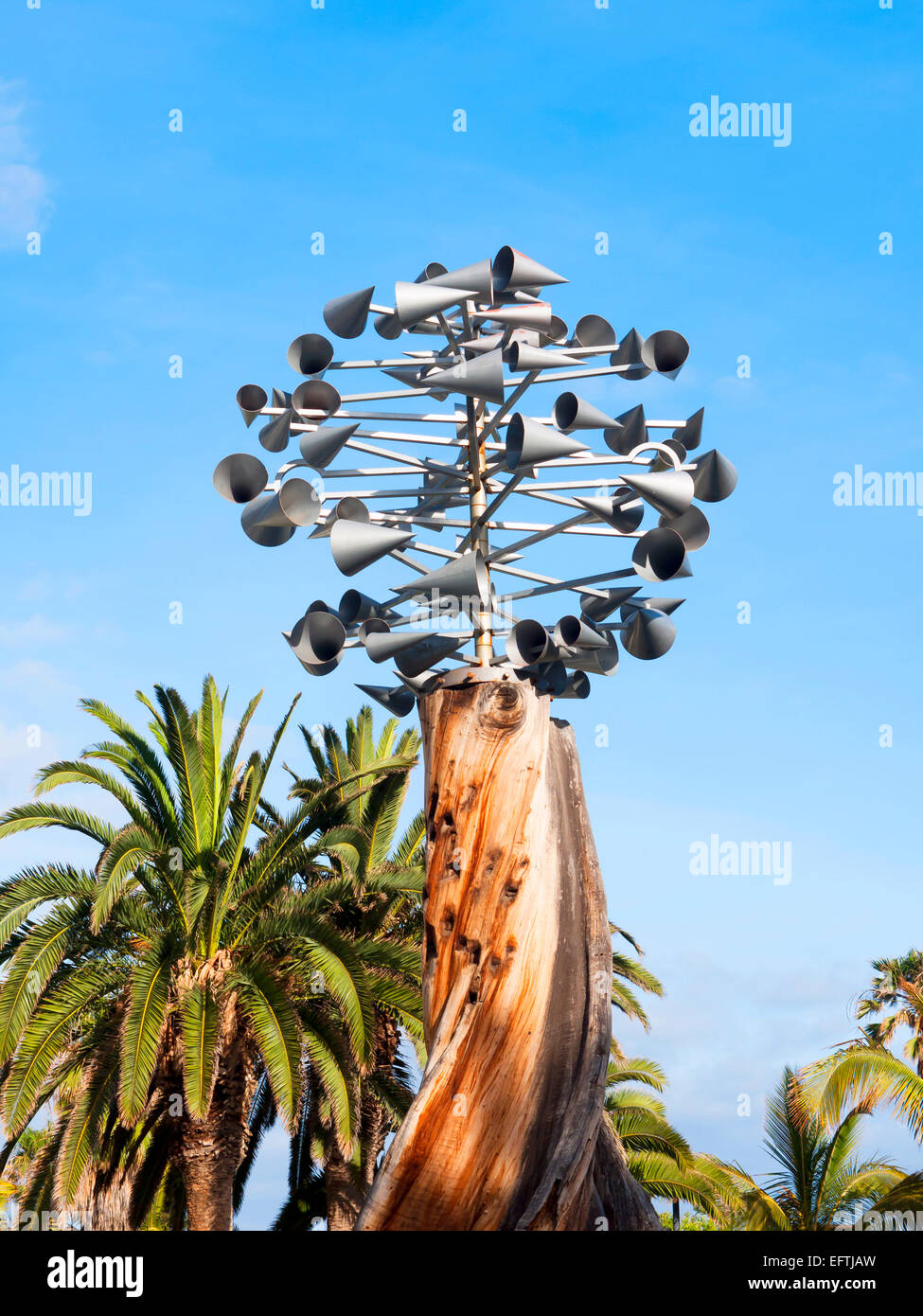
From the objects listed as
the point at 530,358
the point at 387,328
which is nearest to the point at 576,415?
the point at 530,358

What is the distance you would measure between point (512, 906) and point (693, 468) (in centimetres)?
312

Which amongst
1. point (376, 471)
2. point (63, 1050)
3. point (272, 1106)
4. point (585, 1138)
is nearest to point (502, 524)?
point (376, 471)

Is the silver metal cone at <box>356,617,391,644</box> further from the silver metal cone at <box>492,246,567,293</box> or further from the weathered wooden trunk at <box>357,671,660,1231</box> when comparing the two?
the silver metal cone at <box>492,246,567,293</box>

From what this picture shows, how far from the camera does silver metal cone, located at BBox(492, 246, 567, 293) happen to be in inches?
314

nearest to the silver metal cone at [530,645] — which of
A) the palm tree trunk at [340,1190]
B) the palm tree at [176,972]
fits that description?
the palm tree at [176,972]

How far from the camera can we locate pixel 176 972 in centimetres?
1598

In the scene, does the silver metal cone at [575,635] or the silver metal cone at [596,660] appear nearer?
the silver metal cone at [575,635]

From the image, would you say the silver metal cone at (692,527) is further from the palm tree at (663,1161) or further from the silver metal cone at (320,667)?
the palm tree at (663,1161)

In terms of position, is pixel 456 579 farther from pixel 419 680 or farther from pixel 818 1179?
pixel 818 1179

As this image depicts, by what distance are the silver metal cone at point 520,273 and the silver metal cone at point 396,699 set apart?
2.57 metres

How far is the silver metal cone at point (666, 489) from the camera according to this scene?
7.99 m
